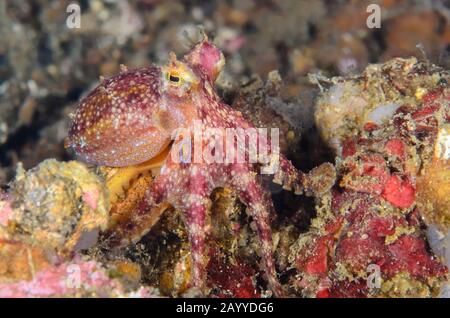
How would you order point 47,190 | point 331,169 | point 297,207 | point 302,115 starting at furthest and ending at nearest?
point 302,115, point 297,207, point 331,169, point 47,190

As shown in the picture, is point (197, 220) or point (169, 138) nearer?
point (197, 220)

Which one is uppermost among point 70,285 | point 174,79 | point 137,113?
point 174,79

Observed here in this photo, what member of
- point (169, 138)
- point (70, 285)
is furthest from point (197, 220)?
point (70, 285)

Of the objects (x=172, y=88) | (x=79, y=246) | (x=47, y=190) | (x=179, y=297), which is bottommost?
(x=179, y=297)

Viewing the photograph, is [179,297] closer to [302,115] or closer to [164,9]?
[302,115]

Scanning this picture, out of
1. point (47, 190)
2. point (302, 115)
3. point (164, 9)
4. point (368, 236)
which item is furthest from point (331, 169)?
point (164, 9)
